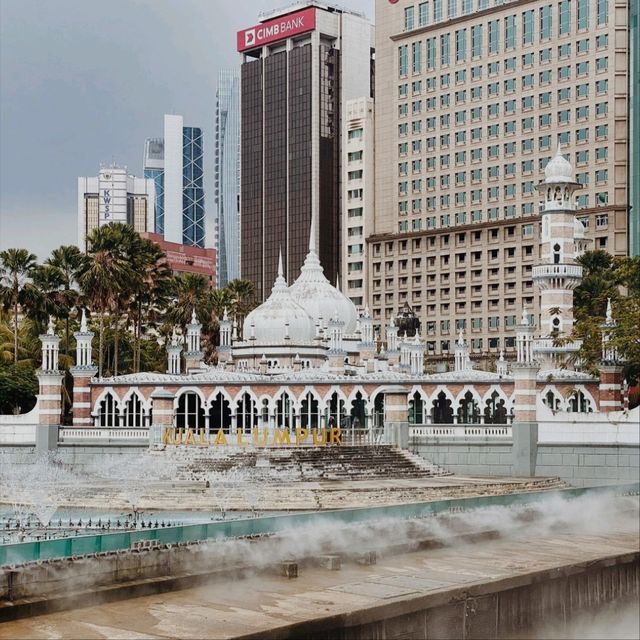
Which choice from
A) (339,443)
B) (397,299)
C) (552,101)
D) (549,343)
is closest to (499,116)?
(552,101)

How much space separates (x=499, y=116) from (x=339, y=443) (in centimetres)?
7862

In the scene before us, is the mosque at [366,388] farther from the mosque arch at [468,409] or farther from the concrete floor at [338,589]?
the concrete floor at [338,589]

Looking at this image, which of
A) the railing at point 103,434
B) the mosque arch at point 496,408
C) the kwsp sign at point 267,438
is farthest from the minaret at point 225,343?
the mosque arch at point 496,408

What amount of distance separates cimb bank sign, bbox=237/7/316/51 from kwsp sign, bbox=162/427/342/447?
399 ft

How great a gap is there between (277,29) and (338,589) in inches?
6204

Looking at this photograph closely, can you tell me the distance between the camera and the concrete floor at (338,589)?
1975 cm

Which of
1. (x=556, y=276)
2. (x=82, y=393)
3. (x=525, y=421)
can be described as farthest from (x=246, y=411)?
(x=556, y=276)

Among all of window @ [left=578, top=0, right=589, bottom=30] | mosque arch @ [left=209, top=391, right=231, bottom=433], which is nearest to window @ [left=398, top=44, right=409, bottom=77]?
window @ [left=578, top=0, right=589, bottom=30]

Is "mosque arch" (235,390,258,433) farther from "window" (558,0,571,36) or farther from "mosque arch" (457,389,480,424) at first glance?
"window" (558,0,571,36)

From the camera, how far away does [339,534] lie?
975 inches

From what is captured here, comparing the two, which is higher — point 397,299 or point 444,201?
point 444,201

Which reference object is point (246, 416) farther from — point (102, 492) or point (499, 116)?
point (499, 116)

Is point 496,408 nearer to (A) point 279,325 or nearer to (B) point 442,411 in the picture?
(B) point 442,411

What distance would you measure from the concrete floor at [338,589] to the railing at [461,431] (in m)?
23.4
